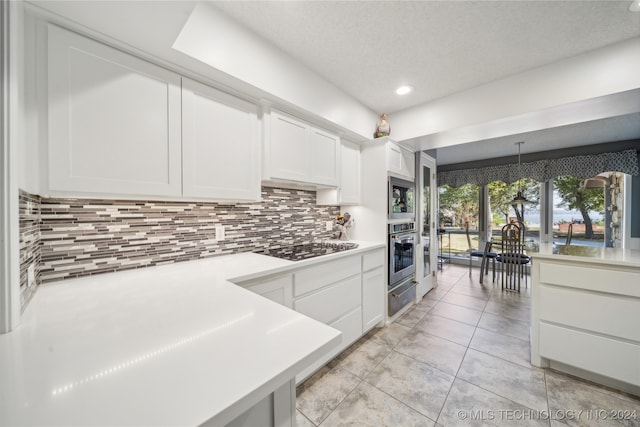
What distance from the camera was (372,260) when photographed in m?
2.31

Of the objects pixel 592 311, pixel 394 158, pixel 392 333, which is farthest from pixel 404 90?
pixel 392 333

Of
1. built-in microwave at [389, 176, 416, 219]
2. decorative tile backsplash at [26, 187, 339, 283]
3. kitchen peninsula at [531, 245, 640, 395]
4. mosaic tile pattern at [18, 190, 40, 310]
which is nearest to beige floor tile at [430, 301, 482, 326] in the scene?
kitchen peninsula at [531, 245, 640, 395]

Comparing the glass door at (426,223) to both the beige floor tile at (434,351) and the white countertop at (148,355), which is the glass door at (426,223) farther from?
the white countertop at (148,355)

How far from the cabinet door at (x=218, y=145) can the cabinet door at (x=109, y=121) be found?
68 millimetres

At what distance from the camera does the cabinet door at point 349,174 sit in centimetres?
245

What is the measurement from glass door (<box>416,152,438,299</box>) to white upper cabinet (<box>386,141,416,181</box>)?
227 mm

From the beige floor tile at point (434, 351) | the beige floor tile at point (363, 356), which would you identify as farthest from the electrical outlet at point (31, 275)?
the beige floor tile at point (434, 351)

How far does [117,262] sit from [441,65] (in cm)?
268

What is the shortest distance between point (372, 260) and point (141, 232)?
6.14 feet

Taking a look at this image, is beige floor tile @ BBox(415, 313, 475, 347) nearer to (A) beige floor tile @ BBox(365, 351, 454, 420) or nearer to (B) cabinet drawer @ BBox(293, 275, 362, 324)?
(A) beige floor tile @ BBox(365, 351, 454, 420)

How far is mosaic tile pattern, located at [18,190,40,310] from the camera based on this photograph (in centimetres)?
82

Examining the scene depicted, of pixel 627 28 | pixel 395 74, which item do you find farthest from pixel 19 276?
pixel 627 28

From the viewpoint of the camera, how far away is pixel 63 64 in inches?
38.7

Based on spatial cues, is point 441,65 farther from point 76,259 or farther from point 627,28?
point 76,259
